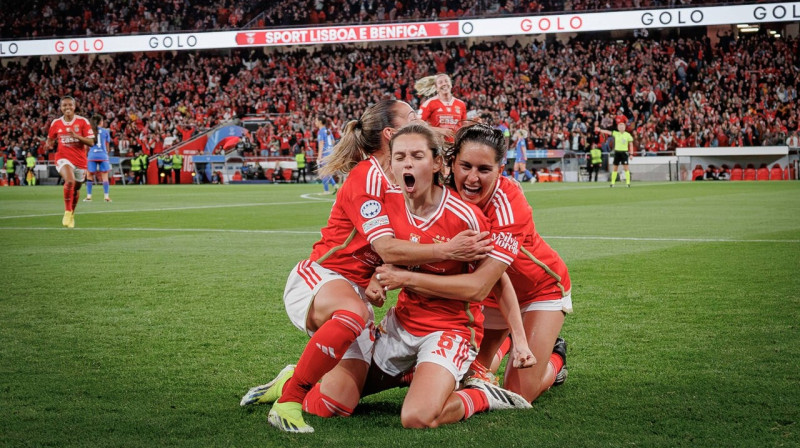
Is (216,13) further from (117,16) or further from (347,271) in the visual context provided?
(347,271)

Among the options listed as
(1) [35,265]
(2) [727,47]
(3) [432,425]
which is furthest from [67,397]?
(2) [727,47]

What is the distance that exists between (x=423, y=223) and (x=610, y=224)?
30.7 ft

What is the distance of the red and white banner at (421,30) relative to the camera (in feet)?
119

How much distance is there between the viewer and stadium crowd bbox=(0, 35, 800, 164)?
35.1 metres

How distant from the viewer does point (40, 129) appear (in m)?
44.7

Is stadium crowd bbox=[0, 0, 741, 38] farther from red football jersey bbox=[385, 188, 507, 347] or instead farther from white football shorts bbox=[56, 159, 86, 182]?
red football jersey bbox=[385, 188, 507, 347]

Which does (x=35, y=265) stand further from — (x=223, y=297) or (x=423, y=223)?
(x=423, y=223)

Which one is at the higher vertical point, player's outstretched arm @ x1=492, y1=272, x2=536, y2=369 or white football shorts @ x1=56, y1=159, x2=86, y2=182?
white football shorts @ x1=56, y1=159, x2=86, y2=182

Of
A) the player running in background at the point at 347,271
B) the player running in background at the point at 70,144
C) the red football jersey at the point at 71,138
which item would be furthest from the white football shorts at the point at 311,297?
the red football jersey at the point at 71,138

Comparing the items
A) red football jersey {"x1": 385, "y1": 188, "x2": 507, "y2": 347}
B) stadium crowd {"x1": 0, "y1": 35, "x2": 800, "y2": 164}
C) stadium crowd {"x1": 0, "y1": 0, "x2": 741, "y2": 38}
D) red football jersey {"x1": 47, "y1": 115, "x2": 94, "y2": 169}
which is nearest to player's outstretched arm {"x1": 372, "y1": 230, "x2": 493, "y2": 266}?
red football jersey {"x1": 385, "y1": 188, "x2": 507, "y2": 347}

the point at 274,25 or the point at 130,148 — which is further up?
the point at 274,25

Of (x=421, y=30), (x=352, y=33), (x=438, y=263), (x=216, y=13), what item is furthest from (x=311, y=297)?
(x=216, y=13)

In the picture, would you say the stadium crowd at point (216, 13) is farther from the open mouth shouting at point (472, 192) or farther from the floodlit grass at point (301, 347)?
the open mouth shouting at point (472, 192)

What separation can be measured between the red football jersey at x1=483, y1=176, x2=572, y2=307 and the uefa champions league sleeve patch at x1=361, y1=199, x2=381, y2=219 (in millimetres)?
551
